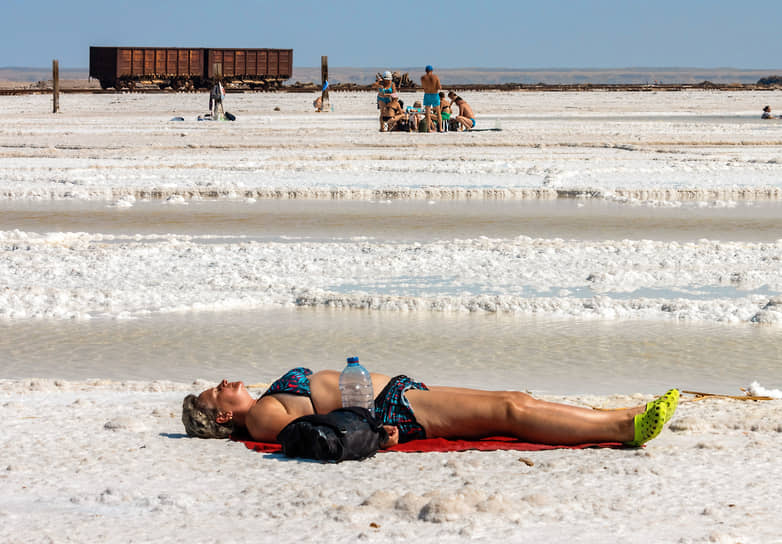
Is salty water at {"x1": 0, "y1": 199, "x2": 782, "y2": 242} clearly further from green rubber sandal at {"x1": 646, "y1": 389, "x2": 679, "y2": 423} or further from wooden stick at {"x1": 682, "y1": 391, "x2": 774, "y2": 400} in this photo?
green rubber sandal at {"x1": 646, "y1": 389, "x2": 679, "y2": 423}

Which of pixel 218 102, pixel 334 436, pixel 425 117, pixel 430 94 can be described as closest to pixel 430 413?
pixel 334 436

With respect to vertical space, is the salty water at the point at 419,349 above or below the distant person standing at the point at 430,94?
below

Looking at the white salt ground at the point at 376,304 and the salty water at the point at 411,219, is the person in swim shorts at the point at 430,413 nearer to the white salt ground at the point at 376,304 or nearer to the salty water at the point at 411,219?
the white salt ground at the point at 376,304

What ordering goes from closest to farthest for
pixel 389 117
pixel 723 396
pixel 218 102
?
pixel 723 396
pixel 389 117
pixel 218 102

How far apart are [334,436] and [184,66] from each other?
59.0m

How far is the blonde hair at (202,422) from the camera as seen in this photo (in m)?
4.84

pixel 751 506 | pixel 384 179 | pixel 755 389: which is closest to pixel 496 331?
pixel 755 389

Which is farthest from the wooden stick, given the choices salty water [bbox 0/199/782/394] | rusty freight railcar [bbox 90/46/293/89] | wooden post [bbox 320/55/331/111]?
rusty freight railcar [bbox 90/46/293/89]

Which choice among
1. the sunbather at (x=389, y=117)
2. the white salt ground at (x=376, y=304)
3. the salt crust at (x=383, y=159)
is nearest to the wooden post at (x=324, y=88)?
the salt crust at (x=383, y=159)

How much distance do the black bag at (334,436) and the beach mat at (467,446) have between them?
0.51ft

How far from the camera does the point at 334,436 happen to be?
4434 millimetres

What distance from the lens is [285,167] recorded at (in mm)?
18328

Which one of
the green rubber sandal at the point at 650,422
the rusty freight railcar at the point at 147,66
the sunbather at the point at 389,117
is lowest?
the green rubber sandal at the point at 650,422

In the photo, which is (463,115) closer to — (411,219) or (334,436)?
(411,219)
